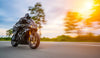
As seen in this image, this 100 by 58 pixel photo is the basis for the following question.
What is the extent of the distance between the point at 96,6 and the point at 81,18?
5.04 metres

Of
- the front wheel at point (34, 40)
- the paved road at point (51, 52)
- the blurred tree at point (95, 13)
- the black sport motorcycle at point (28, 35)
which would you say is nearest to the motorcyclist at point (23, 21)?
the black sport motorcycle at point (28, 35)

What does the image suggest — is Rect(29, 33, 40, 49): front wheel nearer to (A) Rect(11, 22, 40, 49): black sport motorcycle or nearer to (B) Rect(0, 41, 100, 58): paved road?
(A) Rect(11, 22, 40, 49): black sport motorcycle

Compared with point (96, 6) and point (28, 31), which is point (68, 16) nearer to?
point (96, 6)

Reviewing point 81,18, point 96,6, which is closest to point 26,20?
point 96,6

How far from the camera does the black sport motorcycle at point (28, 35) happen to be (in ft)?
25.5

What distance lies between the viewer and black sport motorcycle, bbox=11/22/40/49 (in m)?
7.77

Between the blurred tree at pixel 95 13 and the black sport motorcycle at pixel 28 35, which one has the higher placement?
the blurred tree at pixel 95 13

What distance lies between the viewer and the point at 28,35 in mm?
8266

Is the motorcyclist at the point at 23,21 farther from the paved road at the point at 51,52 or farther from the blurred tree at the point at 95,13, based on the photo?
the blurred tree at the point at 95,13

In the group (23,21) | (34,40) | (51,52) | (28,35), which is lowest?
(51,52)

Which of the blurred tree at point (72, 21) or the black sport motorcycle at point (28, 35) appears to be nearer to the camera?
the black sport motorcycle at point (28, 35)

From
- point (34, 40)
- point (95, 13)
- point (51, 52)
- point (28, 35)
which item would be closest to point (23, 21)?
point (28, 35)

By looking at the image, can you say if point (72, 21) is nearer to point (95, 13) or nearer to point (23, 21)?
point (95, 13)

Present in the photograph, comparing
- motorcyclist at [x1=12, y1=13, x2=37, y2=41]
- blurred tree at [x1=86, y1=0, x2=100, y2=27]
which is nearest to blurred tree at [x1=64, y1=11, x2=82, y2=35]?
blurred tree at [x1=86, y1=0, x2=100, y2=27]
